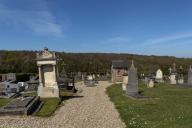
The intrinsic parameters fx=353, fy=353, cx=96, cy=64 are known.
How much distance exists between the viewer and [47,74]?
88.8 feet

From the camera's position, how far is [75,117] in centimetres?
1692

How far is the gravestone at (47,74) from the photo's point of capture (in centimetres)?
2644

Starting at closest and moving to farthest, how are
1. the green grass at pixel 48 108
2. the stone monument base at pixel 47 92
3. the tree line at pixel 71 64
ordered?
the green grass at pixel 48 108
the stone monument base at pixel 47 92
the tree line at pixel 71 64

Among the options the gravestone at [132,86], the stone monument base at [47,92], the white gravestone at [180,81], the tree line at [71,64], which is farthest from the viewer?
the tree line at [71,64]

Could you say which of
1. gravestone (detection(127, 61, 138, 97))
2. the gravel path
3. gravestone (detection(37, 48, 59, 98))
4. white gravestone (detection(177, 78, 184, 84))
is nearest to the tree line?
white gravestone (detection(177, 78, 184, 84))

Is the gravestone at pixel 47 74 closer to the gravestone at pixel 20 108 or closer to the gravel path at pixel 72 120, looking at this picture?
the gravestone at pixel 20 108

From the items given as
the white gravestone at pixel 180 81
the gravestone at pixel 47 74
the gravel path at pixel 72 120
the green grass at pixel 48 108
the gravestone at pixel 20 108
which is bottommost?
the white gravestone at pixel 180 81

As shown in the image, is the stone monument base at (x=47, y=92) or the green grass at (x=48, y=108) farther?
the stone monument base at (x=47, y=92)

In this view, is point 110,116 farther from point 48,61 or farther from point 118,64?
point 118,64

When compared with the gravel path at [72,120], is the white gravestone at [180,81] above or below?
below

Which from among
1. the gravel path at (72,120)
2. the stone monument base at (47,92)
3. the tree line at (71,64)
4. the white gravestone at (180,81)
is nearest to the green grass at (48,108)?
the gravel path at (72,120)

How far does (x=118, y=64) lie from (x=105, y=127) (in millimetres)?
45167

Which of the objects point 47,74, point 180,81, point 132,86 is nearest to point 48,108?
point 47,74

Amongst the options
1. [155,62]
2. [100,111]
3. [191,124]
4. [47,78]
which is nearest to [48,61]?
[47,78]
